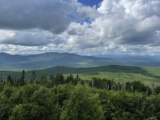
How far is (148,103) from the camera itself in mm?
52000

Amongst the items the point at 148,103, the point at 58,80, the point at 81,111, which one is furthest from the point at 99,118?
the point at 58,80

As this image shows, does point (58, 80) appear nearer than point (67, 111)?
No

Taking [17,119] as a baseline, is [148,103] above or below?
below

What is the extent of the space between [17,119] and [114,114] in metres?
35.8

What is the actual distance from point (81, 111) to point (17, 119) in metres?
14.6

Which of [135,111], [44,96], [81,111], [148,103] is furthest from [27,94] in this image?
[148,103]

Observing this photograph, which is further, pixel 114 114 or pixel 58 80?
pixel 58 80

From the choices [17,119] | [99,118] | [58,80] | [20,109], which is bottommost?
[58,80]

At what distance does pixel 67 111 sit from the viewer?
90.8 ft

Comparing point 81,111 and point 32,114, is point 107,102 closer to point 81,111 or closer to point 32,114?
point 81,111

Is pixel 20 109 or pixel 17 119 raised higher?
pixel 20 109

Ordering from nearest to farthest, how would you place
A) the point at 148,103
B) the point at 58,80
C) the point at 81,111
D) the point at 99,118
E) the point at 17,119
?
1. the point at 17,119
2. the point at 81,111
3. the point at 99,118
4. the point at 148,103
5. the point at 58,80

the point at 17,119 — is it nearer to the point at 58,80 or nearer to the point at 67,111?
the point at 67,111

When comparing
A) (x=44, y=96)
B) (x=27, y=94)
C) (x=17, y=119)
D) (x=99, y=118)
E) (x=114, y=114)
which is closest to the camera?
(x=17, y=119)
